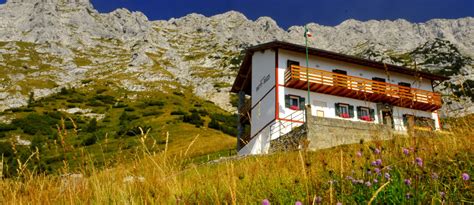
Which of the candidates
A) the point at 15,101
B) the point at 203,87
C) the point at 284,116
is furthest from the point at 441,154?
the point at 203,87

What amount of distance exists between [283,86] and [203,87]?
9157 cm

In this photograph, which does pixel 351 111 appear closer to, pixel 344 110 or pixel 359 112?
pixel 344 110

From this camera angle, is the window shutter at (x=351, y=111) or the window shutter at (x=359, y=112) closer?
the window shutter at (x=351, y=111)

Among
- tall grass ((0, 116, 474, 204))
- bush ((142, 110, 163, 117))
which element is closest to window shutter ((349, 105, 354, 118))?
tall grass ((0, 116, 474, 204))

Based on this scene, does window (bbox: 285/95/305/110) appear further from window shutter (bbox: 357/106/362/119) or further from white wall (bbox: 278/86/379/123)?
window shutter (bbox: 357/106/362/119)

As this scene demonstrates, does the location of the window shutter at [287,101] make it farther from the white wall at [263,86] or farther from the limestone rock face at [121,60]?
the limestone rock face at [121,60]

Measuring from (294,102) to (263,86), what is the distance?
3551 mm

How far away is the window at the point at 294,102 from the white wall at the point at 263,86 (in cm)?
109

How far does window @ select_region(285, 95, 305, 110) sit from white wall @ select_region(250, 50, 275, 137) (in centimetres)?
109

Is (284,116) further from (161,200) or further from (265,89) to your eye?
(161,200)

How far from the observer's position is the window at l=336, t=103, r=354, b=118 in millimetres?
30953

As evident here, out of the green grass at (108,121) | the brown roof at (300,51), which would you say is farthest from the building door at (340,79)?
the green grass at (108,121)

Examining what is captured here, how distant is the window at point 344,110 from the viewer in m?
31.0

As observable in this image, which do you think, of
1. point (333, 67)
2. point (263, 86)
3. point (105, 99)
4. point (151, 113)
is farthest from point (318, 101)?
point (105, 99)
